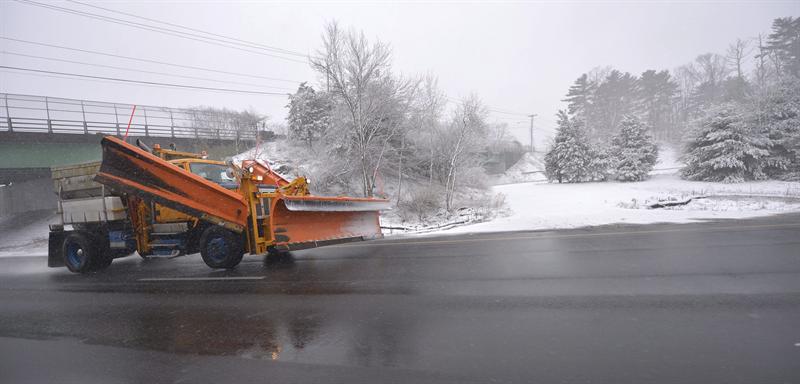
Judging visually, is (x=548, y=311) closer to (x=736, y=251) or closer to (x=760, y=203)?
(x=736, y=251)

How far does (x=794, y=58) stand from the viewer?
4156cm

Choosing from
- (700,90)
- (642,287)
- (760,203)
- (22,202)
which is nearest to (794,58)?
(700,90)

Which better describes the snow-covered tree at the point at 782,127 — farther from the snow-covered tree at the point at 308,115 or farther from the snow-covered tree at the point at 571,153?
the snow-covered tree at the point at 308,115

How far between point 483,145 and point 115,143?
19.4 meters

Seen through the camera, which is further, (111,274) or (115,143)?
(111,274)

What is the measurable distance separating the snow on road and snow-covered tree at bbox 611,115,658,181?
44.7 inches

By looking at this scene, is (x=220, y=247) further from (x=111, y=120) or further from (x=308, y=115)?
(x=111, y=120)

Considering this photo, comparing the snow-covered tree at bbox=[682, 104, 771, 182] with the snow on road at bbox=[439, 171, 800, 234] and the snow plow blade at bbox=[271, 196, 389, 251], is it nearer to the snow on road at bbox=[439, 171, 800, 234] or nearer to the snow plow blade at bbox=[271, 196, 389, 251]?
the snow on road at bbox=[439, 171, 800, 234]

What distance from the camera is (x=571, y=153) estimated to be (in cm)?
2795

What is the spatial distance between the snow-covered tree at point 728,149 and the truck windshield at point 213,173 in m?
28.3

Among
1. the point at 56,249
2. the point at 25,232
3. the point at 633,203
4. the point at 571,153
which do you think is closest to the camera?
the point at 56,249

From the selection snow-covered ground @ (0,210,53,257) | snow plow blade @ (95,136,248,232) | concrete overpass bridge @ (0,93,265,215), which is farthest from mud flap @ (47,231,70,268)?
concrete overpass bridge @ (0,93,265,215)

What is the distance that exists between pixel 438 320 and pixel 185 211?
542 cm

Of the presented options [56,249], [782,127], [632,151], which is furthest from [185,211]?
[782,127]
